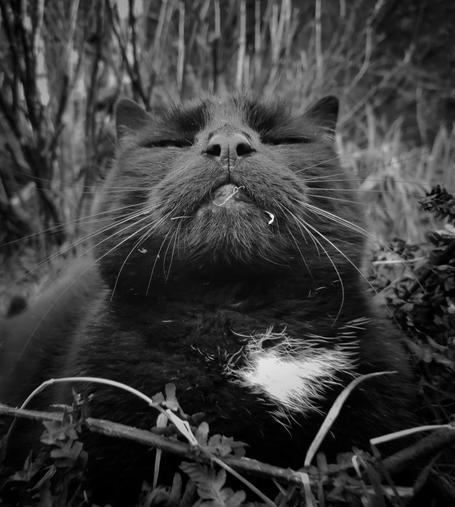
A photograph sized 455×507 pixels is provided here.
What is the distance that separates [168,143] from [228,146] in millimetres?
338

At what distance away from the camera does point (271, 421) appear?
0.91 meters

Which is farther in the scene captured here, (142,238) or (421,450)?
(142,238)

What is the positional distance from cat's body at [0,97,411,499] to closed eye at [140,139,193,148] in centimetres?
8

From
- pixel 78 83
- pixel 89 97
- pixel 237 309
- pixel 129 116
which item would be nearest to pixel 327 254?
pixel 237 309

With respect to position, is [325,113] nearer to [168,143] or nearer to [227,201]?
[168,143]

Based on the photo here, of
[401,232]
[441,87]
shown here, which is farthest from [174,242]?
[441,87]

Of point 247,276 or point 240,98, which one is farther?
point 240,98

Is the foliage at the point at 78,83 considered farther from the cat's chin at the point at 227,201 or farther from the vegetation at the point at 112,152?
the cat's chin at the point at 227,201

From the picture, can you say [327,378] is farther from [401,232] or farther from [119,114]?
[401,232]

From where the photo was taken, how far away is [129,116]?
1553 millimetres

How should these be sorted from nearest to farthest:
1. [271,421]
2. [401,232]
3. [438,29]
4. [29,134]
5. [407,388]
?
[271,421] < [407,388] < [29,134] < [401,232] < [438,29]

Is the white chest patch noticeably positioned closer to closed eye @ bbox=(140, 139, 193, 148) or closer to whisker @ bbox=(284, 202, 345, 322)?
whisker @ bbox=(284, 202, 345, 322)

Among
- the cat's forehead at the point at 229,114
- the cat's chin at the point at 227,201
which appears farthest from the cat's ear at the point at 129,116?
the cat's chin at the point at 227,201

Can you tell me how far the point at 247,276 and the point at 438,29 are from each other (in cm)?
482
